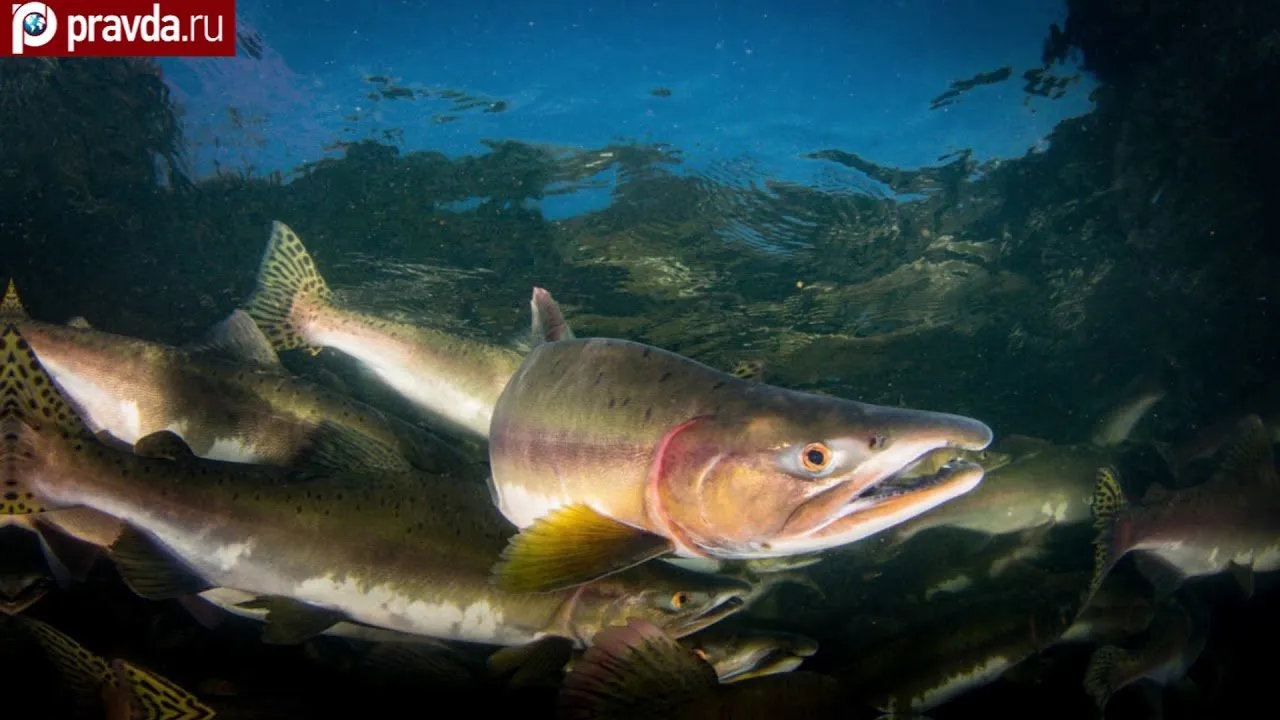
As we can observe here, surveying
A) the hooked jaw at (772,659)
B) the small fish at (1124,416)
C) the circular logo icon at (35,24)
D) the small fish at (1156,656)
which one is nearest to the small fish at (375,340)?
the hooked jaw at (772,659)

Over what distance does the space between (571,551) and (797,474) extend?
38.2 inches

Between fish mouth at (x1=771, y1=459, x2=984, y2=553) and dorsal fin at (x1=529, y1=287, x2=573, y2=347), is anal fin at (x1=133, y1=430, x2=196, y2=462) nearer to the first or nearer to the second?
dorsal fin at (x1=529, y1=287, x2=573, y2=347)

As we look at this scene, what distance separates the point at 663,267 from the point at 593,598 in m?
8.74

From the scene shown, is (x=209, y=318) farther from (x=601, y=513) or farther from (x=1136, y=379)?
(x=1136, y=379)

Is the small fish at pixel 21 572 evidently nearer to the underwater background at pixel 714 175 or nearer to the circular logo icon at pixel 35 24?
the underwater background at pixel 714 175

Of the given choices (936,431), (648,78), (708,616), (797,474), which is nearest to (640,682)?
(708,616)

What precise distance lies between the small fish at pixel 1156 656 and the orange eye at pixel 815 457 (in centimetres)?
517

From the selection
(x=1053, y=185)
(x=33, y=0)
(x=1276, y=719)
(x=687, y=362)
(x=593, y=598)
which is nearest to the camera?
(x=687, y=362)

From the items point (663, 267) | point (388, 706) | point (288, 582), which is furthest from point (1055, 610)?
point (663, 267)

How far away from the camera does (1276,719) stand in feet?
22.5

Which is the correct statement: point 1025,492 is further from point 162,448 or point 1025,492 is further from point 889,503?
point 162,448

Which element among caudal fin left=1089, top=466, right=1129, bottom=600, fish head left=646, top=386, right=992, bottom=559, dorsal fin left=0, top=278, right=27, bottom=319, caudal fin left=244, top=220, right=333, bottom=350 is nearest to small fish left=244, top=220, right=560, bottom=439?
caudal fin left=244, top=220, right=333, bottom=350

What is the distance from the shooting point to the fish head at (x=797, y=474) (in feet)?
6.81

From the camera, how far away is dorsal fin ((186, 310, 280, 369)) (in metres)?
5.33
